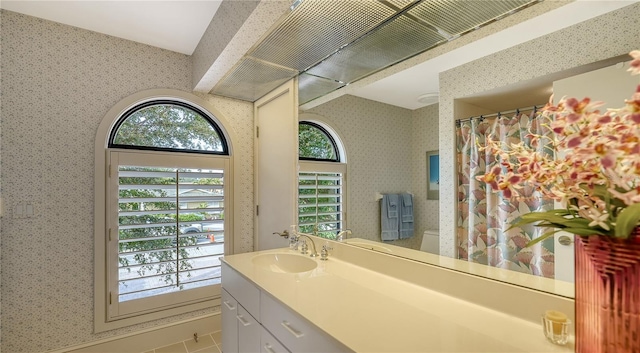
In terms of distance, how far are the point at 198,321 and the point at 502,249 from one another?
2455 mm

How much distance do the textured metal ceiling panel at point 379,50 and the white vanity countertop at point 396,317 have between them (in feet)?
4.09

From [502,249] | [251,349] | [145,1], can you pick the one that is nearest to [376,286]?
[502,249]

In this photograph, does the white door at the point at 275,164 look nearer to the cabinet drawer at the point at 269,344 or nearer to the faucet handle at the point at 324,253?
the faucet handle at the point at 324,253

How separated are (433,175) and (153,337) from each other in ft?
8.18

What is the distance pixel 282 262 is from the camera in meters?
1.95

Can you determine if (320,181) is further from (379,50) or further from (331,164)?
(379,50)

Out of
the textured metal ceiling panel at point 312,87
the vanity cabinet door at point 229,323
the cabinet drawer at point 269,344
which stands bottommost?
the vanity cabinet door at point 229,323

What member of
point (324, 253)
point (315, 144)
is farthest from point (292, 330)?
point (315, 144)

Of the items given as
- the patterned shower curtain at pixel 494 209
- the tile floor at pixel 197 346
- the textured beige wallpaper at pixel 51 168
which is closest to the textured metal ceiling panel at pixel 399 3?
the patterned shower curtain at pixel 494 209

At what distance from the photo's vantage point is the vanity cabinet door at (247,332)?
137 cm

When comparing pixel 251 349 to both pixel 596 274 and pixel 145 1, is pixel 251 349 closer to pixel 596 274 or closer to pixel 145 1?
pixel 596 274

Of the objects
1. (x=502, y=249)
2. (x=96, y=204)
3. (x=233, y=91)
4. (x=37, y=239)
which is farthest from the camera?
(x=233, y=91)

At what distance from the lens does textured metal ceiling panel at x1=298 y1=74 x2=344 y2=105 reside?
2.09 meters

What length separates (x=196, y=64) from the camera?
2336mm
